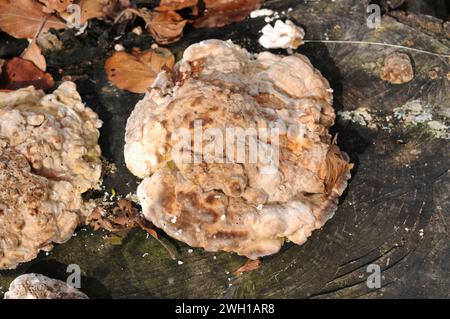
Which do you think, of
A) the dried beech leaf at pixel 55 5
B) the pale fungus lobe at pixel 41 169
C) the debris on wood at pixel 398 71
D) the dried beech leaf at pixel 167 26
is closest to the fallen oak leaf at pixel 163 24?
the dried beech leaf at pixel 167 26

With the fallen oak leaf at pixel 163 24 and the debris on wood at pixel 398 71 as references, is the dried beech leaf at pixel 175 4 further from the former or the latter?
the debris on wood at pixel 398 71

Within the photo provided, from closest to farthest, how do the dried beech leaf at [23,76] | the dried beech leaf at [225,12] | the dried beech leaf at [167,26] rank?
1. the dried beech leaf at [23,76]
2. the dried beech leaf at [167,26]
3. the dried beech leaf at [225,12]

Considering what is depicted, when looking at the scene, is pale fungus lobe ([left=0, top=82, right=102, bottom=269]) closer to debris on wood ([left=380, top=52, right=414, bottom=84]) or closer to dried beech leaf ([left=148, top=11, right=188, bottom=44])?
dried beech leaf ([left=148, top=11, right=188, bottom=44])

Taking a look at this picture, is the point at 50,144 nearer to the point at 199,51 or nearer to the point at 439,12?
the point at 199,51

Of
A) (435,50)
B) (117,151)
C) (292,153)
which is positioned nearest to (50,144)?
(117,151)

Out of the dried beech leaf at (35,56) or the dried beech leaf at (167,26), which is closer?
the dried beech leaf at (35,56)

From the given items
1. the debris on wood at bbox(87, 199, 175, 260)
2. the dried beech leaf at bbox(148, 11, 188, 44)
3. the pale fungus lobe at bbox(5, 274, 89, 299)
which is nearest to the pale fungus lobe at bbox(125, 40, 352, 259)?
the debris on wood at bbox(87, 199, 175, 260)

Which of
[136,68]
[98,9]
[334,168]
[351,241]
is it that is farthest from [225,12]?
[351,241]
